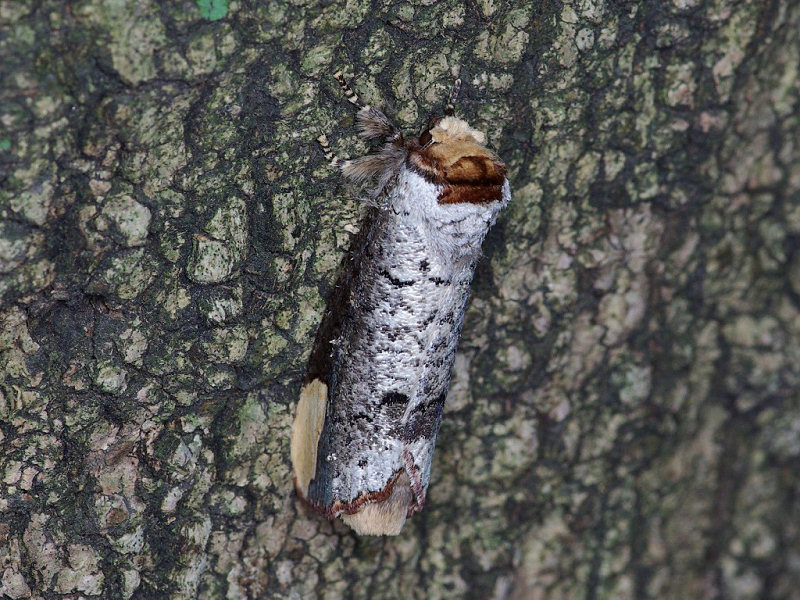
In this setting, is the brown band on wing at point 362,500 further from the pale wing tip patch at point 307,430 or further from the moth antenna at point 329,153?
the moth antenna at point 329,153

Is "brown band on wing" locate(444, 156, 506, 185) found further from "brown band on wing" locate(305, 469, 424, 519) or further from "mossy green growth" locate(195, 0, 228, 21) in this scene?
"brown band on wing" locate(305, 469, 424, 519)

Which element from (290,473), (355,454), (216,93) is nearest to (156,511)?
(290,473)

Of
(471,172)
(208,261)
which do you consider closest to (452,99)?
(471,172)

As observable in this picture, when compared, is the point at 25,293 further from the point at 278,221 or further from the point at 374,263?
the point at 374,263

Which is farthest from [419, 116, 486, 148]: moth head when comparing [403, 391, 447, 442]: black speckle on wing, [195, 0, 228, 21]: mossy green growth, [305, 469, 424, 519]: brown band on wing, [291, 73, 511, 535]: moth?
[305, 469, 424, 519]: brown band on wing

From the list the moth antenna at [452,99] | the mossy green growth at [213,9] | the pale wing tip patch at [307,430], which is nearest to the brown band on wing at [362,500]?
the pale wing tip patch at [307,430]

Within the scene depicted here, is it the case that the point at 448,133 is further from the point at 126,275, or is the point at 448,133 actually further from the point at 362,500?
the point at 362,500

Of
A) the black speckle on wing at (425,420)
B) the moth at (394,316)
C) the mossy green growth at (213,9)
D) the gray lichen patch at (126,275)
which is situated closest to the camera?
the mossy green growth at (213,9)
